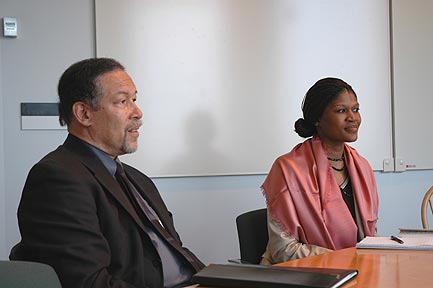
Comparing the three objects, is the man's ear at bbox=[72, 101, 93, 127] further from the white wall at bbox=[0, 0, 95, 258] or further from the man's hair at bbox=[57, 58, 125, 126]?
the white wall at bbox=[0, 0, 95, 258]

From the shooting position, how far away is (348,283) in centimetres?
137

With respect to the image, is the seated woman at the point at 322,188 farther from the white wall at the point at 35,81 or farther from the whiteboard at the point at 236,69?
the white wall at the point at 35,81

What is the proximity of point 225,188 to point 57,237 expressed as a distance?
1.92 m

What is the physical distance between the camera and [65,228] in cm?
159

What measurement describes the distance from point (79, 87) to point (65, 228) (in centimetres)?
55

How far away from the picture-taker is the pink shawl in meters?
2.47

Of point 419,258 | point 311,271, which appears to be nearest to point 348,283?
point 311,271

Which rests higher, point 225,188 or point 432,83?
point 432,83

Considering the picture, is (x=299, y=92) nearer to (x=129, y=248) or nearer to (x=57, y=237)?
(x=129, y=248)

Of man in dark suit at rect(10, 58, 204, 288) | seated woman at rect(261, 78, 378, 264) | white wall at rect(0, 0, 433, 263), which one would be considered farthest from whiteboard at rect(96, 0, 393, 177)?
man in dark suit at rect(10, 58, 204, 288)

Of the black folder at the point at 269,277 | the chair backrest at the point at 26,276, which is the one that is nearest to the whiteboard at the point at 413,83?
the black folder at the point at 269,277

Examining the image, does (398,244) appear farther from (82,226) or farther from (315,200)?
(82,226)

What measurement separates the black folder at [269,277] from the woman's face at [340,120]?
1.31 metres

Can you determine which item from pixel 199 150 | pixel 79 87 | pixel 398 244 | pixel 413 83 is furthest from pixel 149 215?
pixel 413 83
